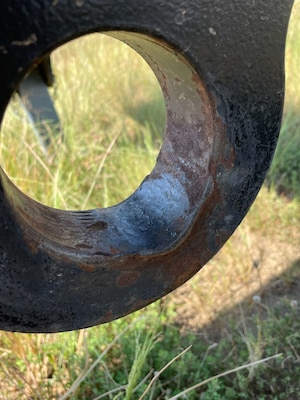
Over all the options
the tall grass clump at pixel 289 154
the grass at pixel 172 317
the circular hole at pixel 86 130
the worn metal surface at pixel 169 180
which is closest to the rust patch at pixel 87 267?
the worn metal surface at pixel 169 180

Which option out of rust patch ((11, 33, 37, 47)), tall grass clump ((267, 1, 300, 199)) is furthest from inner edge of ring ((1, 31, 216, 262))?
tall grass clump ((267, 1, 300, 199))

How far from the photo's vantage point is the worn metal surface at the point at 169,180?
714mm

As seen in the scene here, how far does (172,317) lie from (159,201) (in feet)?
4.61

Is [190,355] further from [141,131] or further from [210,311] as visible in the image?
[141,131]

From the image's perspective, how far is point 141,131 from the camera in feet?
13.7

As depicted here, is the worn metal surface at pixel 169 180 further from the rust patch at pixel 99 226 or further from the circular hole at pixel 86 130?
the circular hole at pixel 86 130

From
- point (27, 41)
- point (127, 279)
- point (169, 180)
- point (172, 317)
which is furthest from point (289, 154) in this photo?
point (27, 41)

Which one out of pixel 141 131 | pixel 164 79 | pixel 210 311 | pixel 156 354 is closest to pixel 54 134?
pixel 141 131

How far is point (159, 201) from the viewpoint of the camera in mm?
955

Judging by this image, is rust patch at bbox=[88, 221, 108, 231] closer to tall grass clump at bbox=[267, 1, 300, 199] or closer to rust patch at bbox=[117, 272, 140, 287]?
rust patch at bbox=[117, 272, 140, 287]

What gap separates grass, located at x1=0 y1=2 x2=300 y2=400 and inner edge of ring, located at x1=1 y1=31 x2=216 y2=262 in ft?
1.47

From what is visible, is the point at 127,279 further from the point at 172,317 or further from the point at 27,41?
the point at 172,317

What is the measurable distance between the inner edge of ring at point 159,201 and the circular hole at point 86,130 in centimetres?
120

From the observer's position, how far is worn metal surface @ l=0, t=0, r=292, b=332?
71 centimetres
